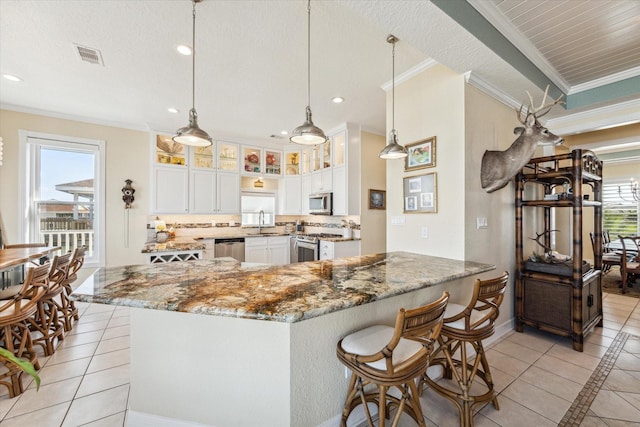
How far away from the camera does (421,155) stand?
2.78m

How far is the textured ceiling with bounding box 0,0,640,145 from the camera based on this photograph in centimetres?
201

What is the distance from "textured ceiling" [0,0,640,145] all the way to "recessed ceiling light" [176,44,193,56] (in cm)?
5

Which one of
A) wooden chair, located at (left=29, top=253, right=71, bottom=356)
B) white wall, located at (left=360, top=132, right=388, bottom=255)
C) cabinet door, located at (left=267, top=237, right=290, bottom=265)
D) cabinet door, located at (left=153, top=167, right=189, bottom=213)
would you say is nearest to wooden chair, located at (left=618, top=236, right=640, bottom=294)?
white wall, located at (left=360, top=132, right=388, bottom=255)

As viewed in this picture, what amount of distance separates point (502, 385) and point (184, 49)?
395 cm

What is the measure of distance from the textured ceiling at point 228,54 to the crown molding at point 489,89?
0.14 feet

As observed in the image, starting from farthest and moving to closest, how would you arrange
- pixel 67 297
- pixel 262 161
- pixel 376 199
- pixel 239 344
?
pixel 262 161, pixel 376 199, pixel 67 297, pixel 239 344

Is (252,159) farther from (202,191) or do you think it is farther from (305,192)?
(305,192)

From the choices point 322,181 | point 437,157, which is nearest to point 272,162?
point 322,181

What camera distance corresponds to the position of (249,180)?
5.79 meters

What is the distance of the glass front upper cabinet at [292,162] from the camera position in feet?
19.6

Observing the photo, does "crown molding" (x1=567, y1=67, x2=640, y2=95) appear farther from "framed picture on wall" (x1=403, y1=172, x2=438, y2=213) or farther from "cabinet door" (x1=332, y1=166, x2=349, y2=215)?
"cabinet door" (x1=332, y1=166, x2=349, y2=215)

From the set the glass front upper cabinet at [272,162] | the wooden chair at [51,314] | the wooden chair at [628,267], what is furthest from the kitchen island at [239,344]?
the wooden chair at [628,267]

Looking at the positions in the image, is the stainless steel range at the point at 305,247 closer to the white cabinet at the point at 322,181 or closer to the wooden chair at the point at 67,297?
the white cabinet at the point at 322,181

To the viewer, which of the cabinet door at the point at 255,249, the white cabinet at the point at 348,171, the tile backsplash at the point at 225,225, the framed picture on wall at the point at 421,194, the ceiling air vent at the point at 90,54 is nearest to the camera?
the ceiling air vent at the point at 90,54
